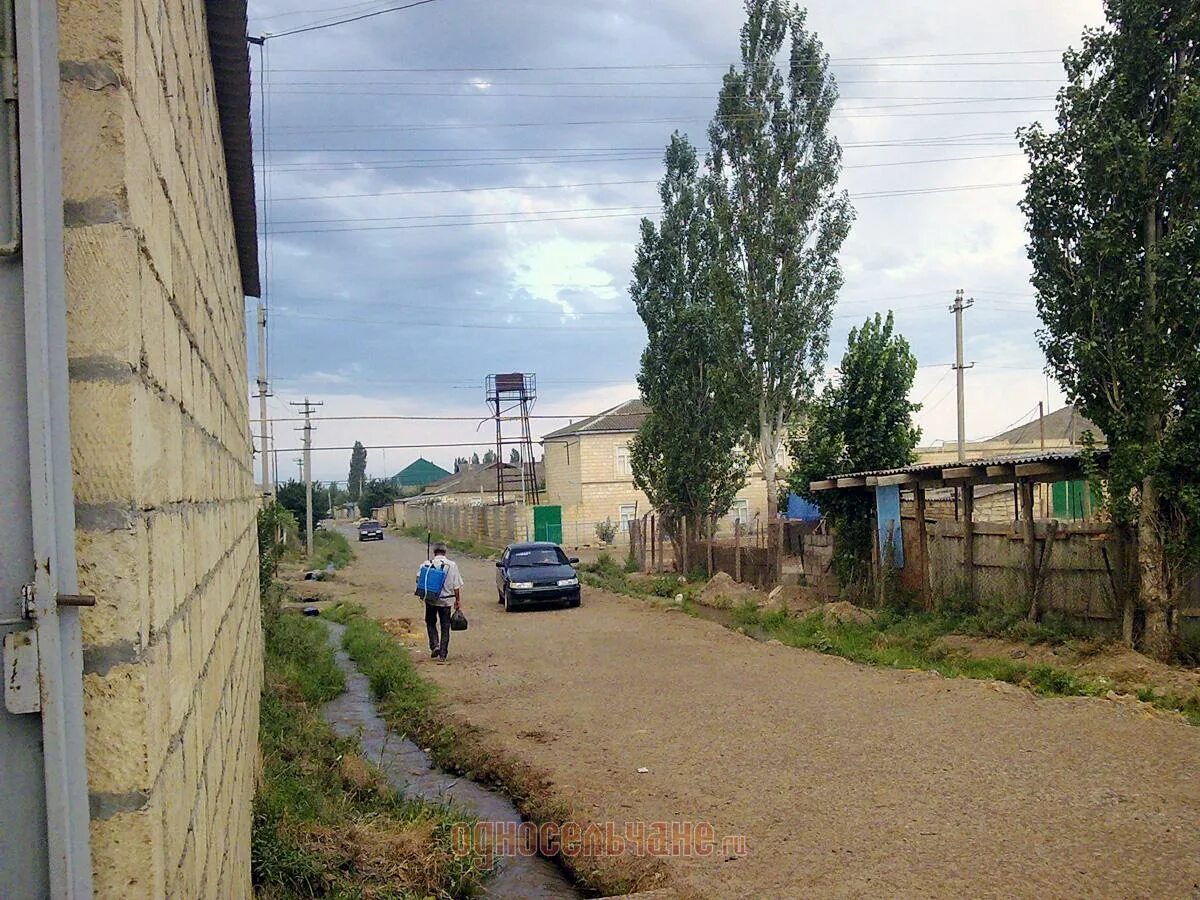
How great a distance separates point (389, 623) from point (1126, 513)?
14440 millimetres

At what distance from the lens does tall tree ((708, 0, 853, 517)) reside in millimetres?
28641

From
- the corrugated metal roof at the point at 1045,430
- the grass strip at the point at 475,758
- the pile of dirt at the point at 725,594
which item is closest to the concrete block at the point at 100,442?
the grass strip at the point at 475,758

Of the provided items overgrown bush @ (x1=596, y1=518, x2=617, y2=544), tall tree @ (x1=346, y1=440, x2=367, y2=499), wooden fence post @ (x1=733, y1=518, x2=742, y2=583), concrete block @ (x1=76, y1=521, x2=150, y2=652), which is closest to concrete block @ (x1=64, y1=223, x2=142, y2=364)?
concrete block @ (x1=76, y1=521, x2=150, y2=652)

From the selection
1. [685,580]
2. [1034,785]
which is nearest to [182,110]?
[1034,785]

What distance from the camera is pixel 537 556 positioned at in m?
25.7

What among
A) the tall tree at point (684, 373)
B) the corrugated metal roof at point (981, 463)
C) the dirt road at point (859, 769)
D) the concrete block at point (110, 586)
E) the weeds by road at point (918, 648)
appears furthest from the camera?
the tall tree at point (684, 373)

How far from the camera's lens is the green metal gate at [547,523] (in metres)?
49.2

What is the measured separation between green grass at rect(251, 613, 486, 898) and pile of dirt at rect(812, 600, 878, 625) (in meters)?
10.5

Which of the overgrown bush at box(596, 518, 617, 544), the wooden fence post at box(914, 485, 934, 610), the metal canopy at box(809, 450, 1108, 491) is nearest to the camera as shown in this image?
the metal canopy at box(809, 450, 1108, 491)

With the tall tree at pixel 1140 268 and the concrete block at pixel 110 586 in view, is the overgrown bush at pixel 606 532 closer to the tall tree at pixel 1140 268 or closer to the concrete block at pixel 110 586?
A: the tall tree at pixel 1140 268

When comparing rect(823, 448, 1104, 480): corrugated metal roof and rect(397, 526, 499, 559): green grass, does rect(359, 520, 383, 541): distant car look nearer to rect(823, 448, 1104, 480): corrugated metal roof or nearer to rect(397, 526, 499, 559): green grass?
rect(397, 526, 499, 559): green grass

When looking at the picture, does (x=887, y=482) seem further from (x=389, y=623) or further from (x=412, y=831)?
(x=412, y=831)

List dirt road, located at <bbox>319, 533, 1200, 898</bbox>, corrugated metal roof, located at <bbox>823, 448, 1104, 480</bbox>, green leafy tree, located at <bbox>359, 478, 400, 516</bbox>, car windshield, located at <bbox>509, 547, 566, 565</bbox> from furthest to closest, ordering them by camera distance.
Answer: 1. green leafy tree, located at <bbox>359, 478, 400, 516</bbox>
2. car windshield, located at <bbox>509, 547, 566, 565</bbox>
3. corrugated metal roof, located at <bbox>823, 448, 1104, 480</bbox>
4. dirt road, located at <bbox>319, 533, 1200, 898</bbox>

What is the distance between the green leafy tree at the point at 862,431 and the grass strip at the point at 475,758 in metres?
9.19
